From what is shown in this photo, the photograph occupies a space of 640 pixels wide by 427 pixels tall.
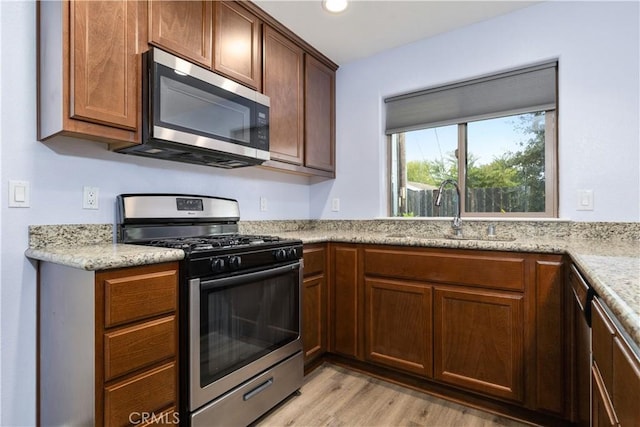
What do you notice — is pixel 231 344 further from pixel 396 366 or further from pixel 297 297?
pixel 396 366

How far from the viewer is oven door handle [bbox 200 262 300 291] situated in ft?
4.70

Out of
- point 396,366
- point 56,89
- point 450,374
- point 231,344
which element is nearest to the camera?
point 56,89

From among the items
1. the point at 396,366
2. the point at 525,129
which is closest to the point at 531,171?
the point at 525,129

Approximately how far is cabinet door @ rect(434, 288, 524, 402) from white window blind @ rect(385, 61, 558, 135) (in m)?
1.28

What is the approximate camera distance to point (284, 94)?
2377mm

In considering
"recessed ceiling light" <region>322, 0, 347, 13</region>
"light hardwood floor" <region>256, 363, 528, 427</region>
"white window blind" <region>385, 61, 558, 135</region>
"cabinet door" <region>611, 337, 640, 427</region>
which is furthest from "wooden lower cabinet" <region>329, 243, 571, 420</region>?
"recessed ceiling light" <region>322, 0, 347, 13</region>

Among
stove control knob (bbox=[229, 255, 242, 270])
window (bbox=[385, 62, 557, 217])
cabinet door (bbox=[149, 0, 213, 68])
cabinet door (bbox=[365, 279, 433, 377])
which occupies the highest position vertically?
→ cabinet door (bbox=[149, 0, 213, 68])

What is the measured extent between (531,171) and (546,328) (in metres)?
1.09

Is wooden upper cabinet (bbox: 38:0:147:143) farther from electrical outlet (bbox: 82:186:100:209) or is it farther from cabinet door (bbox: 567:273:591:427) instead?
cabinet door (bbox: 567:273:591:427)

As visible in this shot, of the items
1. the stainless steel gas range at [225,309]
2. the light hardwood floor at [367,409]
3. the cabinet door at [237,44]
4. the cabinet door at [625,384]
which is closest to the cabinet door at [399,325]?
the light hardwood floor at [367,409]

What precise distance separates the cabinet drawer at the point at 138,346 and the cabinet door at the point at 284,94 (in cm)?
133

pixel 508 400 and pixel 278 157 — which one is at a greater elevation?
pixel 278 157

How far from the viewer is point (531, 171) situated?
225 centimetres

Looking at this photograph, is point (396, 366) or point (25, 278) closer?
point (25, 278)
